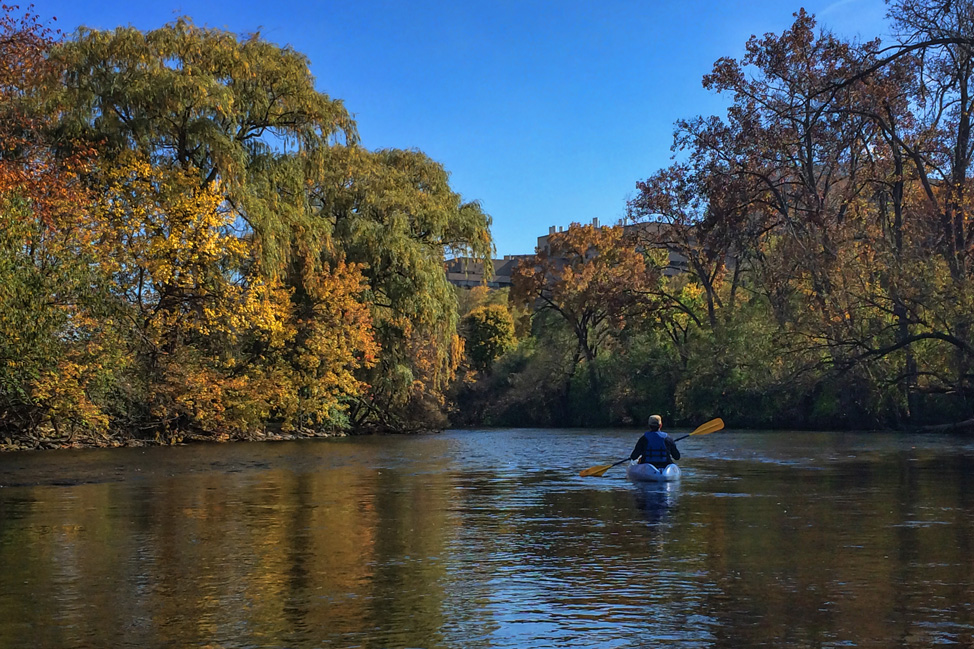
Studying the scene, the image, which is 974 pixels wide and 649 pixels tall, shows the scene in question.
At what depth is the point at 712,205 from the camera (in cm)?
4859

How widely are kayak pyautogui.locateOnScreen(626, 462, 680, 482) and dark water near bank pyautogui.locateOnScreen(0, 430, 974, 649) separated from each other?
10.6 inches

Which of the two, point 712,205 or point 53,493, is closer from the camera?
point 53,493

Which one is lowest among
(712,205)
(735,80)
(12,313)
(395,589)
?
(395,589)

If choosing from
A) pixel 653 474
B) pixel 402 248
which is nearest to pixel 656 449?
pixel 653 474

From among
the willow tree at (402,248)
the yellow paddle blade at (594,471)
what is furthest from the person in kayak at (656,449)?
the willow tree at (402,248)

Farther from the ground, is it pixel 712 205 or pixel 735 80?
pixel 735 80

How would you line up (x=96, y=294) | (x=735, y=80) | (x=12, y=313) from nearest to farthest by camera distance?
(x=12, y=313), (x=96, y=294), (x=735, y=80)

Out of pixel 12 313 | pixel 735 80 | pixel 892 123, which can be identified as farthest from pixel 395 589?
pixel 735 80

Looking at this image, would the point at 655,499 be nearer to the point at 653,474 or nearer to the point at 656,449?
the point at 653,474

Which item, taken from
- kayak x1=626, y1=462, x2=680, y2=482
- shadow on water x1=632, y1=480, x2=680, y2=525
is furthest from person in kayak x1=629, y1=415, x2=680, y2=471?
shadow on water x1=632, y1=480, x2=680, y2=525

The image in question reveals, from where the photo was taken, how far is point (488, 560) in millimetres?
11484

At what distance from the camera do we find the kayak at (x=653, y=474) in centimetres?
2016

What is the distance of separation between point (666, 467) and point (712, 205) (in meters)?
30.1

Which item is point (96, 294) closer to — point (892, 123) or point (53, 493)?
point (53, 493)
